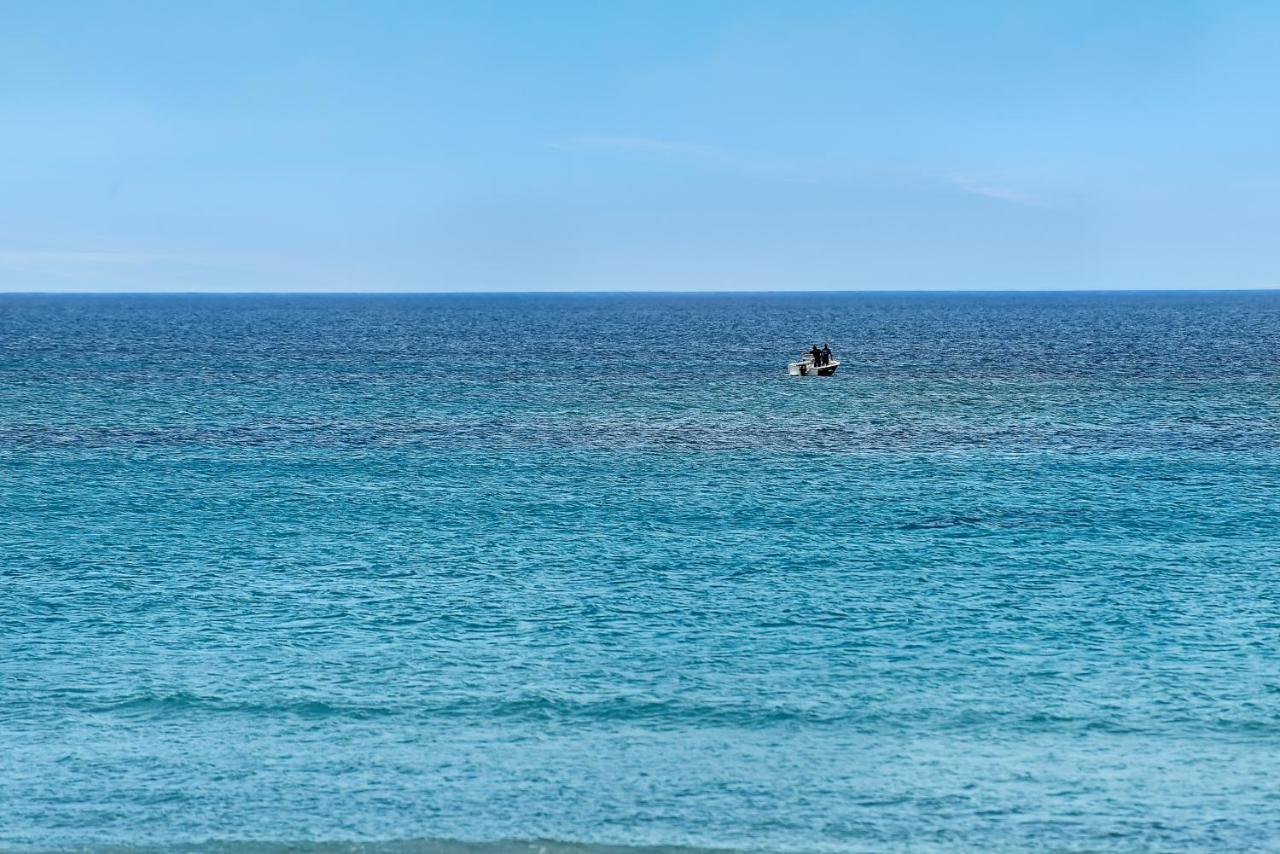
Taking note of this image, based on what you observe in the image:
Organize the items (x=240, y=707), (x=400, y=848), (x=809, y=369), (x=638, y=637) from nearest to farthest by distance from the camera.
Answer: (x=400, y=848), (x=240, y=707), (x=638, y=637), (x=809, y=369)

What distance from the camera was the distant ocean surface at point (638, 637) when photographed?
24594 millimetres

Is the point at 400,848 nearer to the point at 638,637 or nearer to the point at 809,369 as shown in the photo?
the point at 638,637

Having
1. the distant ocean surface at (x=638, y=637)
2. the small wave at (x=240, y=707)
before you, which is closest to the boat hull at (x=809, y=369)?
the distant ocean surface at (x=638, y=637)

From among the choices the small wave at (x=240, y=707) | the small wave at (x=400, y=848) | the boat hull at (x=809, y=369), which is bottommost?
the small wave at (x=400, y=848)

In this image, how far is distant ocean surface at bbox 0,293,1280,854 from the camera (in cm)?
2459

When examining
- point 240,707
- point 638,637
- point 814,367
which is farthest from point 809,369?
point 240,707

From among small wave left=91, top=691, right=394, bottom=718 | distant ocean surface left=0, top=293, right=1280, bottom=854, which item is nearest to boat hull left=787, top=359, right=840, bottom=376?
distant ocean surface left=0, top=293, right=1280, bottom=854

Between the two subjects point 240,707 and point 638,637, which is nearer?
point 240,707

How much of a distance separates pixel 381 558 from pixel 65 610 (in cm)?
990

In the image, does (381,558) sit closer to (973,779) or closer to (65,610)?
(65,610)

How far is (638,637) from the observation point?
35406mm

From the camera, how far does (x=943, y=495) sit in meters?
55.8

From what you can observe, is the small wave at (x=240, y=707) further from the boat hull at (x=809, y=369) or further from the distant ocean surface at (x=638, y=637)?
the boat hull at (x=809, y=369)

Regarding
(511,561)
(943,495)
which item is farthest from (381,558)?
(943,495)
